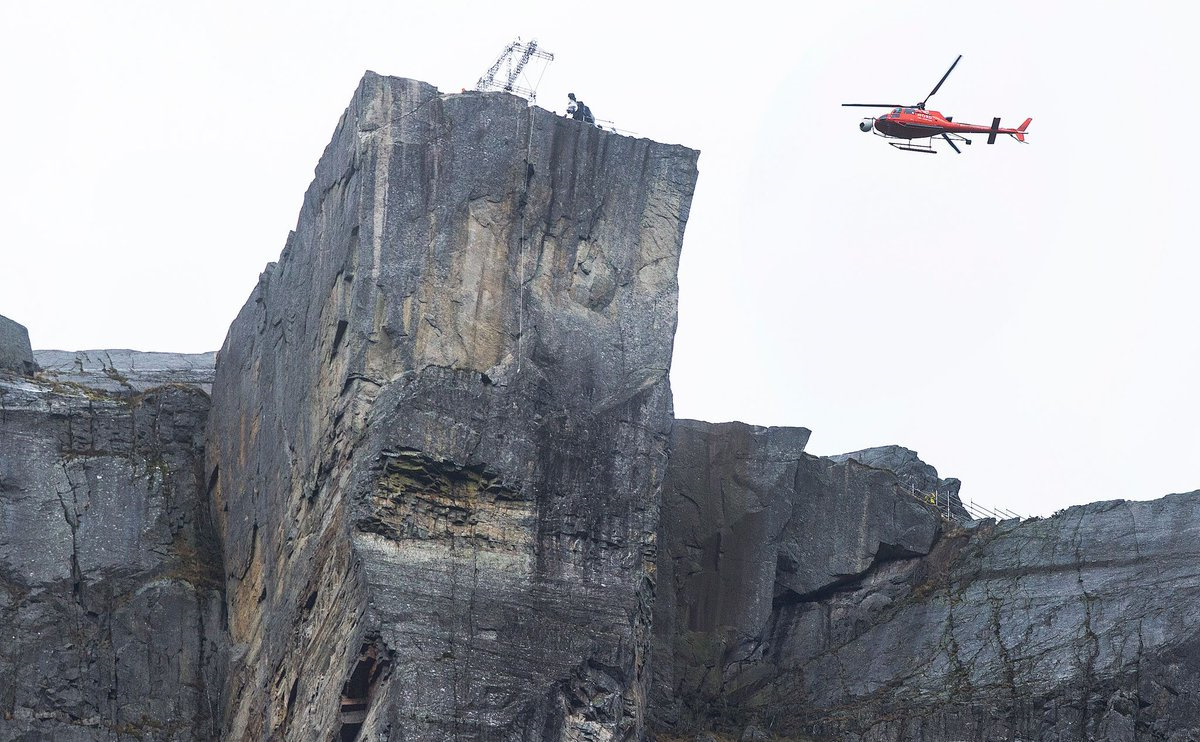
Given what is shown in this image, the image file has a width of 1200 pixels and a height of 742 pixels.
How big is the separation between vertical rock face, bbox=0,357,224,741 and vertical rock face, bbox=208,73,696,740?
245cm

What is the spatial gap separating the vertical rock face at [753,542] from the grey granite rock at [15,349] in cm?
A: 2111

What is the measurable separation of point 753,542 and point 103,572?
1977cm

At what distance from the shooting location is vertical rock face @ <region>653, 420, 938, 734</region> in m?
97.4

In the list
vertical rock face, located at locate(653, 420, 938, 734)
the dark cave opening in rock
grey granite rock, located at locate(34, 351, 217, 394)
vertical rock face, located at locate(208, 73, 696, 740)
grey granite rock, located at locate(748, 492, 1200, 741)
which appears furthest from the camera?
grey granite rock, located at locate(34, 351, 217, 394)

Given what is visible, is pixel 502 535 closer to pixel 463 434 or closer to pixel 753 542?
pixel 463 434

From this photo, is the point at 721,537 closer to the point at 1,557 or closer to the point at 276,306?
the point at 276,306

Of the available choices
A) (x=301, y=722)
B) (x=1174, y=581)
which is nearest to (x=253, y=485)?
(x=301, y=722)

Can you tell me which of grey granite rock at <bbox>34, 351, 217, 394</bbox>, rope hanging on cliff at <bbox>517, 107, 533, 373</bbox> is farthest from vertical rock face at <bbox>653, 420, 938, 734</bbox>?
grey granite rock at <bbox>34, 351, 217, 394</bbox>

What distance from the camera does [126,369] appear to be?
109 m

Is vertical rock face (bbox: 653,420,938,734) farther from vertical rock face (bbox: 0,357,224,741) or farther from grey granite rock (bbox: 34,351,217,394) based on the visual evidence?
grey granite rock (bbox: 34,351,217,394)

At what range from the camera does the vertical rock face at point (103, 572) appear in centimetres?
9462

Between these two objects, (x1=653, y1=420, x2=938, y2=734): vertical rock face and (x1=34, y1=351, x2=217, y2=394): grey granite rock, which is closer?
(x1=653, y1=420, x2=938, y2=734): vertical rock face

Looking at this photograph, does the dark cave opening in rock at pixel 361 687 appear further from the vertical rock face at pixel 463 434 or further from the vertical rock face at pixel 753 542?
the vertical rock face at pixel 753 542

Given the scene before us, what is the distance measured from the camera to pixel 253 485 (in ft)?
316
